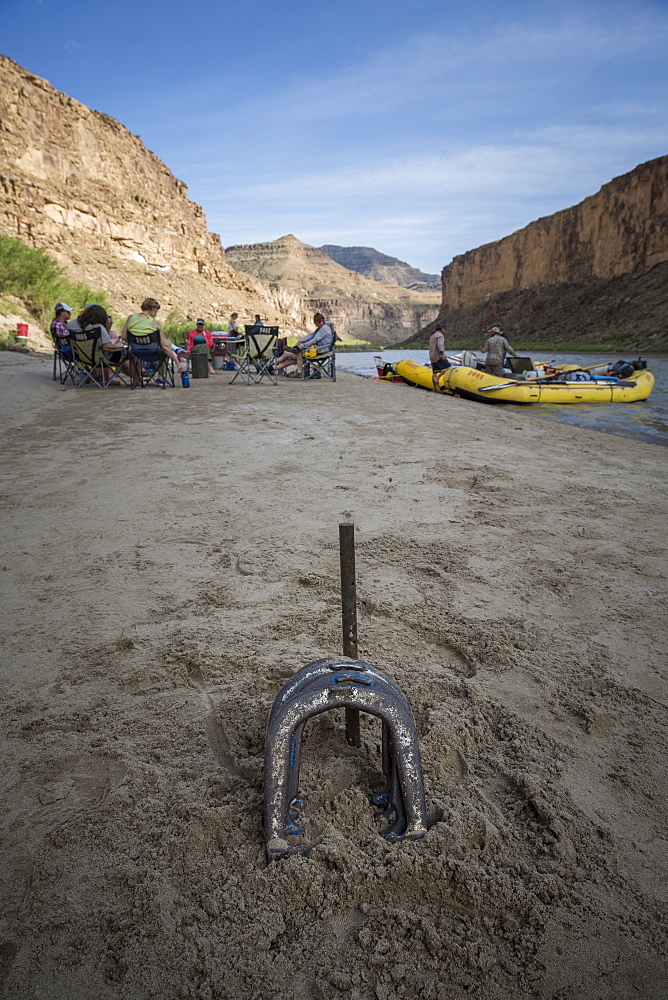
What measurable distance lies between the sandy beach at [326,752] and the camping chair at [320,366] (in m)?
10.1

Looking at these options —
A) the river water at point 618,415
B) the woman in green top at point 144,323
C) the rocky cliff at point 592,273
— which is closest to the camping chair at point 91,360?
the woman in green top at point 144,323

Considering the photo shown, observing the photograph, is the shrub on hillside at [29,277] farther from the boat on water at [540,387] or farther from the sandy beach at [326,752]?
the sandy beach at [326,752]

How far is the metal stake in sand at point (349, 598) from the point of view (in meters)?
1.32

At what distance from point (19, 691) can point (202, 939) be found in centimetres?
97

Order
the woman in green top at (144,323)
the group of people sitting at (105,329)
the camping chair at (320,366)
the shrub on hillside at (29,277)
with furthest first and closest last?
the shrub on hillside at (29,277) < the camping chair at (320,366) < the woman in green top at (144,323) < the group of people sitting at (105,329)

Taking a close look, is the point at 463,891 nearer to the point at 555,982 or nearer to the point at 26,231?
the point at 555,982

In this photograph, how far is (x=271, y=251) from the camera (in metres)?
155

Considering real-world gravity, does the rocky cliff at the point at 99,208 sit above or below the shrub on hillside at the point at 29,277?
above

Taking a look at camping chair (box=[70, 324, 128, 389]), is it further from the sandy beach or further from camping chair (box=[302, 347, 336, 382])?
the sandy beach

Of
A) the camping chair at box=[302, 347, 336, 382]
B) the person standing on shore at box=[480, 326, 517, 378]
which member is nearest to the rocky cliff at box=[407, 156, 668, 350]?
the person standing on shore at box=[480, 326, 517, 378]

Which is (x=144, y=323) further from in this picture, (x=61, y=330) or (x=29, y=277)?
(x=29, y=277)

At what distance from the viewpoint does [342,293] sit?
153 m

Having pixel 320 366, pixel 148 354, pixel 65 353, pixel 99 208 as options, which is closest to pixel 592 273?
pixel 99 208

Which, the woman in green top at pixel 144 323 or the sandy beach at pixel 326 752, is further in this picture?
the woman in green top at pixel 144 323
